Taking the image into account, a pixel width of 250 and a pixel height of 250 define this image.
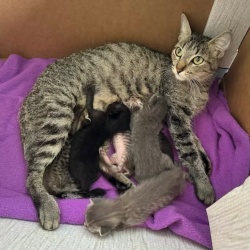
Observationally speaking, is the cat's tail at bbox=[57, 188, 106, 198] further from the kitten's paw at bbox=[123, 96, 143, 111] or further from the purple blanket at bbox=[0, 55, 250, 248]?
the kitten's paw at bbox=[123, 96, 143, 111]

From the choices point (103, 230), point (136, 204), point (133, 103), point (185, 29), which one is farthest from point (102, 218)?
point (185, 29)

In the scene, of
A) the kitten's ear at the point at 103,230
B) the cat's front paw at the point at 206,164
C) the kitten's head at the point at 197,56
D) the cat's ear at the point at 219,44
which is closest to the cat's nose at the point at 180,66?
the kitten's head at the point at 197,56

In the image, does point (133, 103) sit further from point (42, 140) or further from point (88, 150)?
point (42, 140)

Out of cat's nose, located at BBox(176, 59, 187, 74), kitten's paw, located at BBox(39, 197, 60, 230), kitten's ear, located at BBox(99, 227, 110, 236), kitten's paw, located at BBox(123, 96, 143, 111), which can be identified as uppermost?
cat's nose, located at BBox(176, 59, 187, 74)

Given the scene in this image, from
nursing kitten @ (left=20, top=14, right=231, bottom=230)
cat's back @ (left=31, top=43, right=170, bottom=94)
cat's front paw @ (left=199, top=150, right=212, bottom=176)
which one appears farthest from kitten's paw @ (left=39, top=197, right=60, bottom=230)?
cat's front paw @ (left=199, top=150, right=212, bottom=176)

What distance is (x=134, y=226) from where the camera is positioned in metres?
1.30

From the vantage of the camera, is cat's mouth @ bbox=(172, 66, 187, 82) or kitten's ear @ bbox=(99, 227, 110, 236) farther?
cat's mouth @ bbox=(172, 66, 187, 82)

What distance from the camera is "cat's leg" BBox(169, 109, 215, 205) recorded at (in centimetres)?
147

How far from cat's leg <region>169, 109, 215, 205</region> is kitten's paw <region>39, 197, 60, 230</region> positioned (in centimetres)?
66

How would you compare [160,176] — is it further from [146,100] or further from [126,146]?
[146,100]

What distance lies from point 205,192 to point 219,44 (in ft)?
2.42

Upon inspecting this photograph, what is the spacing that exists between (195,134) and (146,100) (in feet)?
1.11

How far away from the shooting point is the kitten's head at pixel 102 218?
1204mm

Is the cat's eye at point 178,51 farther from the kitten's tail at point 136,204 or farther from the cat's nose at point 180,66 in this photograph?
the kitten's tail at point 136,204
